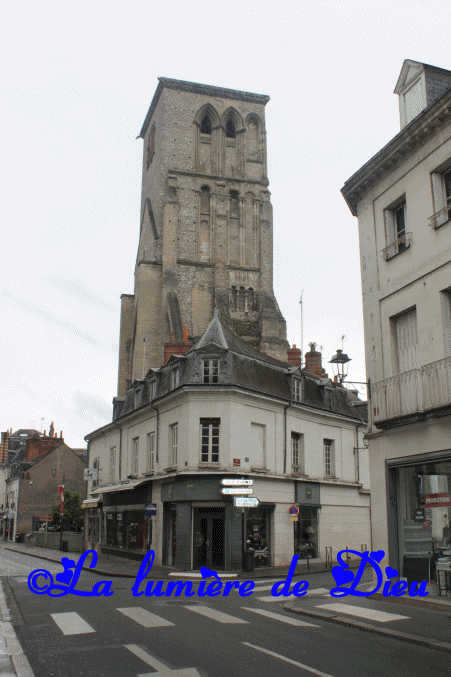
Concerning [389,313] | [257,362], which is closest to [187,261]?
[257,362]

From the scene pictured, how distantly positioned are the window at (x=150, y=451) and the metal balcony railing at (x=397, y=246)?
45.0ft

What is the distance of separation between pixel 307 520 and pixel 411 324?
1333cm

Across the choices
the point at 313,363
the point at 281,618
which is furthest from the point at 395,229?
the point at 313,363

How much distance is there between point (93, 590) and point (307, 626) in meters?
6.46

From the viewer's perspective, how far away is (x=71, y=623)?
9586 millimetres

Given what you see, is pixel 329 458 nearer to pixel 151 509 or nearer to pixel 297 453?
pixel 297 453

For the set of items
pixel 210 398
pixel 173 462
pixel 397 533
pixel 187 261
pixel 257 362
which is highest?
pixel 187 261

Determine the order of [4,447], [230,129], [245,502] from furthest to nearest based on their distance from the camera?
[4,447], [230,129], [245,502]

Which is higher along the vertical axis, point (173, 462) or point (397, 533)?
point (173, 462)

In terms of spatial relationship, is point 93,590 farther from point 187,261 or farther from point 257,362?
point 187,261

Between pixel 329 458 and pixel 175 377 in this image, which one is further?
pixel 329 458

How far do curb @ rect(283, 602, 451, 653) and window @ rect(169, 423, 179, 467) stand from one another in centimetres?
1071

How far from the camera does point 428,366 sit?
11.6 metres

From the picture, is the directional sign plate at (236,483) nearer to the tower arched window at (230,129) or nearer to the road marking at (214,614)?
the road marking at (214,614)
